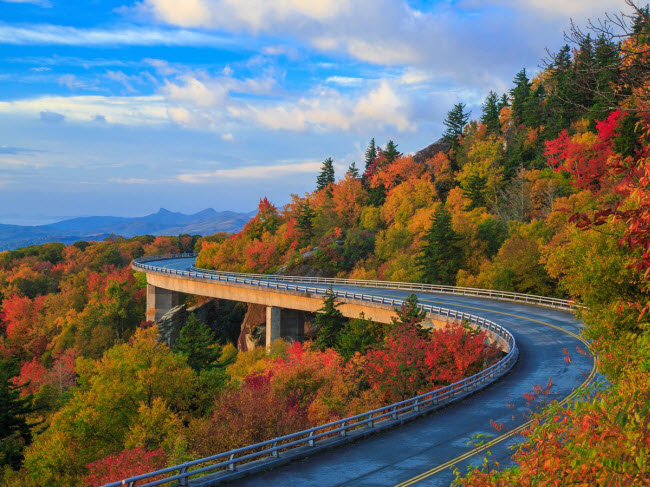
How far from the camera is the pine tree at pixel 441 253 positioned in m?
63.4

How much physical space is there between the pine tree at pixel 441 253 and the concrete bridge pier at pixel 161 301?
39.2 meters

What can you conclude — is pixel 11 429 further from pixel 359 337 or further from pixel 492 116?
pixel 492 116

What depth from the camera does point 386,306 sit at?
45562 mm

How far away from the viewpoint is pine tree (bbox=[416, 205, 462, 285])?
208ft

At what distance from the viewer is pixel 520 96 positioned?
9575cm

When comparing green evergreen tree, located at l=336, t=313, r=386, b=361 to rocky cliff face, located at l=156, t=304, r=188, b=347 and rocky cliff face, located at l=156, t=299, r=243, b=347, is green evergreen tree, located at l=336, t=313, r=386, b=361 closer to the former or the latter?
rocky cliff face, located at l=156, t=304, r=188, b=347

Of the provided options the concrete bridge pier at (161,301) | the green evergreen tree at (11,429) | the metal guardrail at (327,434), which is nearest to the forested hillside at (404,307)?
the green evergreen tree at (11,429)

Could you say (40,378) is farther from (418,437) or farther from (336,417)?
(418,437)

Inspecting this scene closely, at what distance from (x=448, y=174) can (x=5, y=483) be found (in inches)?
2986

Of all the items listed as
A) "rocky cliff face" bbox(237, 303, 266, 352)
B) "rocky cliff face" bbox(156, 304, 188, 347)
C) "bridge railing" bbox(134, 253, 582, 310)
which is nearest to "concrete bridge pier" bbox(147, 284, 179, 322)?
"rocky cliff face" bbox(156, 304, 188, 347)

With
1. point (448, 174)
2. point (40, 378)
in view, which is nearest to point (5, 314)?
point (40, 378)

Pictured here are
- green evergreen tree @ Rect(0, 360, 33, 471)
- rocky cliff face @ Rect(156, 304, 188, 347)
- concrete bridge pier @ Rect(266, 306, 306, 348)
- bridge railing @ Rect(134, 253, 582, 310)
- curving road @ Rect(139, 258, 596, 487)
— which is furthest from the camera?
rocky cliff face @ Rect(156, 304, 188, 347)

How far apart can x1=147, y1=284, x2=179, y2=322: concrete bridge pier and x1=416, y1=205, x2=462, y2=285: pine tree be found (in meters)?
39.2

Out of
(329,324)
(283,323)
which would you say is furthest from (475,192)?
(329,324)
